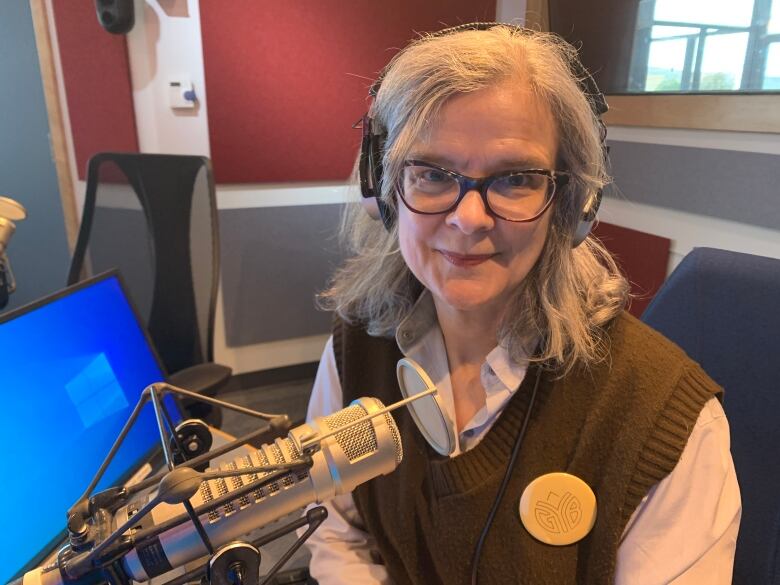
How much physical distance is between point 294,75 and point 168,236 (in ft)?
4.51

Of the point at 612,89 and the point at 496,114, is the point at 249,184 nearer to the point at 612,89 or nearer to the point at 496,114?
the point at 612,89

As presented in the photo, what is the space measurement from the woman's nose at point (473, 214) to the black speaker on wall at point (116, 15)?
7.20ft

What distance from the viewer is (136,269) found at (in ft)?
5.74

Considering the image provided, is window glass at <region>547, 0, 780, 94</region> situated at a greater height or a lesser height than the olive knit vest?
greater

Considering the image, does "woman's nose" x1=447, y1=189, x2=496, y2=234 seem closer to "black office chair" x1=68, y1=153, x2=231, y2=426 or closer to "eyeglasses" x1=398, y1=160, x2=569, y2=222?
"eyeglasses" x1=398, y1=160, x2=569, y2=222

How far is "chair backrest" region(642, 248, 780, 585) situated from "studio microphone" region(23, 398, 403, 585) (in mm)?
626

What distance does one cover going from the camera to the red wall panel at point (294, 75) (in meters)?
2.61

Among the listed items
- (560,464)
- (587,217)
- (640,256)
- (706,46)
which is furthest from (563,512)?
(706,46)

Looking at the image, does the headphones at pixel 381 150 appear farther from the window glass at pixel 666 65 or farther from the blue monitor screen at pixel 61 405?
the window glass at pixel 666 65

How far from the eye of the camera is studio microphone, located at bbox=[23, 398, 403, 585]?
0.53 metres

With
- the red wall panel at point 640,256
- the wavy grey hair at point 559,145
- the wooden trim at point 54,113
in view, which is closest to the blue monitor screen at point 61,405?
the wavy grey hair at point 559,145

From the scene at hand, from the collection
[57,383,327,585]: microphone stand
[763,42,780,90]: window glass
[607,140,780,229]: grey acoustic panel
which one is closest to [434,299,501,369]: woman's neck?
[57,383,327,585]: microphone stand

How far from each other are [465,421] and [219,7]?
91.6 inches

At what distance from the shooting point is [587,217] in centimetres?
86
